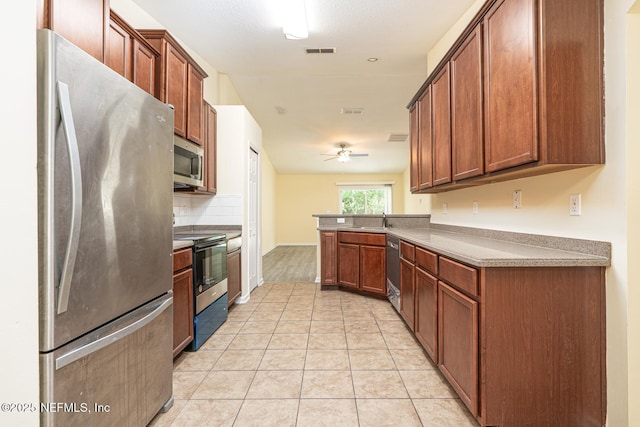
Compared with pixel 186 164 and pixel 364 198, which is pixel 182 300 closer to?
pixel 186 164

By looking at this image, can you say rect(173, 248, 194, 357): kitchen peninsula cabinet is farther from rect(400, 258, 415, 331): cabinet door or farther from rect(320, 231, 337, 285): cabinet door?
rect(320, 231, 337, 285): cabinet door

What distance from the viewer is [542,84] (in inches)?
58.0

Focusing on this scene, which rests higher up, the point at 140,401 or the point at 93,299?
the point at 93,299

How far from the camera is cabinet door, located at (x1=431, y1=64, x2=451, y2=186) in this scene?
248 centimetres

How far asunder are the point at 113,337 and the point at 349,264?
319 centimetres

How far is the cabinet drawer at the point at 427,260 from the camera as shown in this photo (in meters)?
2.04

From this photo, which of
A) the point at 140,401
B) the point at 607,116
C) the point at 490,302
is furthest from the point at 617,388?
the point at 140,401

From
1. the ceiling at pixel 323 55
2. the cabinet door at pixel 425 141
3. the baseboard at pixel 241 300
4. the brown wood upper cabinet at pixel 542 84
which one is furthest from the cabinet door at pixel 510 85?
the baseboard at pixel 241 300

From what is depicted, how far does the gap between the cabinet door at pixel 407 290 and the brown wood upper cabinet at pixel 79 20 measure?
2531 mm

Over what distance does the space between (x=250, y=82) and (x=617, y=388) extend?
490 cm

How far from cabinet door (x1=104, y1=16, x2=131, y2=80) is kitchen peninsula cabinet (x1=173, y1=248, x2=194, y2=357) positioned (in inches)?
47.8

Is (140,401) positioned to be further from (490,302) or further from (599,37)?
(599,37)

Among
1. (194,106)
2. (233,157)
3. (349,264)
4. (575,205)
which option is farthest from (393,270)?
(194,106)

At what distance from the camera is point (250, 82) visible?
462cm
